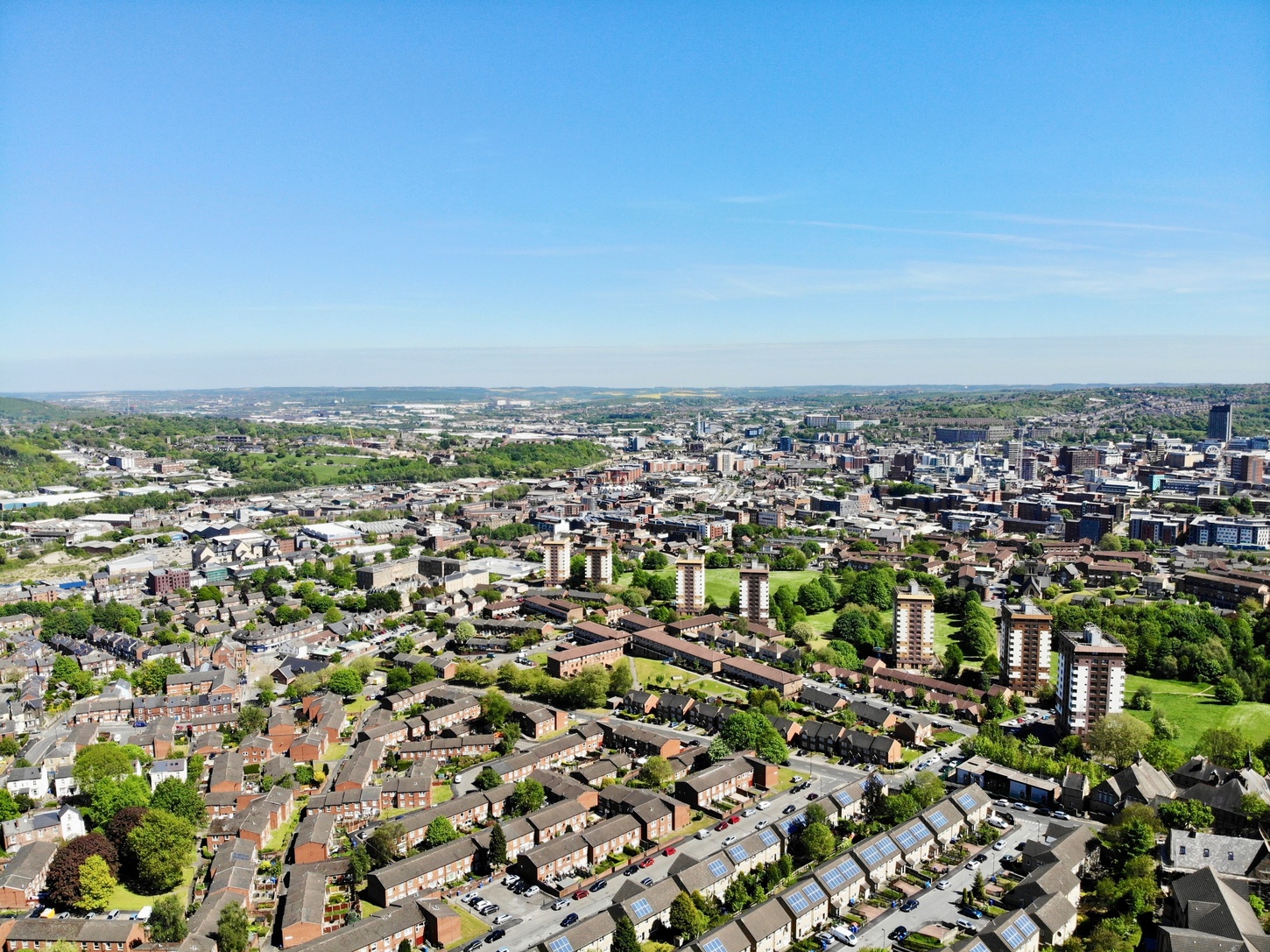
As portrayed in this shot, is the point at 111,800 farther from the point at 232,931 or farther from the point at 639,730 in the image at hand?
the point at 639,730

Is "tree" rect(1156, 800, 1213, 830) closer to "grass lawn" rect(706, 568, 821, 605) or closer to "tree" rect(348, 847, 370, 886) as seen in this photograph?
"tree" rect(348, 847, 370, 886)

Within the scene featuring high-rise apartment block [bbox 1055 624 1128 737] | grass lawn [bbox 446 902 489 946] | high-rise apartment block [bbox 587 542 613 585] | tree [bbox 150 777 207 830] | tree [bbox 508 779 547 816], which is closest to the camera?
grass lawn [bbox 446 902 489 946]

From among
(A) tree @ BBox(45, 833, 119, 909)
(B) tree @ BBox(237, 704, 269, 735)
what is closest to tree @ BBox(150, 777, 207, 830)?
(A) tree @ BBox(45, 833, 119, 909)

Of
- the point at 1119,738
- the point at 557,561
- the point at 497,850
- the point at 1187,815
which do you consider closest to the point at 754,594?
the point at 557,561

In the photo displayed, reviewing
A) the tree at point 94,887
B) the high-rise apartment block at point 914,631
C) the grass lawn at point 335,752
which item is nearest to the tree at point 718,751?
the grass lawn at point 335,752

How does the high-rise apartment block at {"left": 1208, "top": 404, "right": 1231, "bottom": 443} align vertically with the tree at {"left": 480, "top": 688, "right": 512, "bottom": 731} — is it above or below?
above

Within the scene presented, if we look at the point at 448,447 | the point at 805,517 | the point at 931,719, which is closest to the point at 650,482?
the point at 805,517

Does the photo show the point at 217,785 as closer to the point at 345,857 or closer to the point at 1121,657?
the point at 345,857
